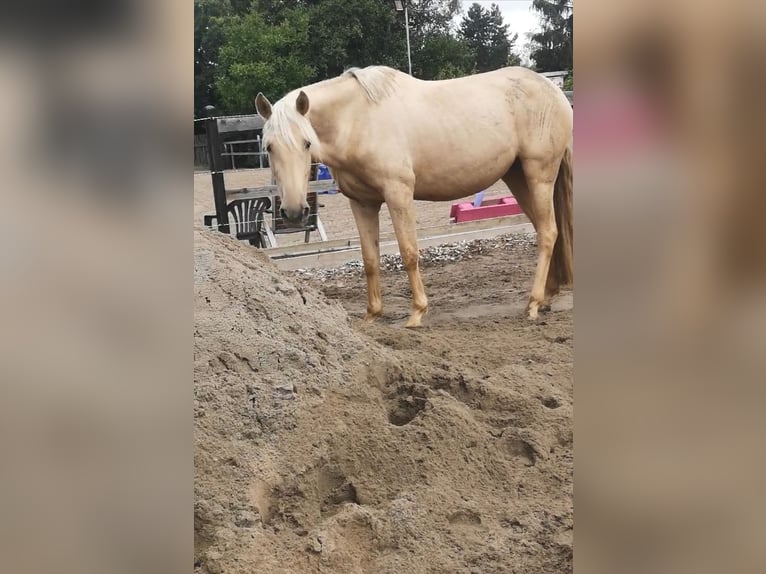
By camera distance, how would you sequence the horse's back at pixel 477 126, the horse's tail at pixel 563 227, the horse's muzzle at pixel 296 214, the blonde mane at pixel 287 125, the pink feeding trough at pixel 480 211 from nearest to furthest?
the blonde mane at pixel 287 125, the horse's muzzle at pixel 296 214, the horse's back at pixel 477 126, the horse's tail at pixel 563 227, the pink feeding trough at pixel 480 211

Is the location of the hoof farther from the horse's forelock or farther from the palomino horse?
the horse's forelock

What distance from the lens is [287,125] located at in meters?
3.67

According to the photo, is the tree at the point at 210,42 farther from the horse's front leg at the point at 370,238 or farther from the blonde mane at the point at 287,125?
the blonde mane at the point at 287,125

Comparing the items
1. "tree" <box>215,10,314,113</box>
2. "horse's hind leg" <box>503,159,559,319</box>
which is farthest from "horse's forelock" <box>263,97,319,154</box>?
"tree" <box>215,10,314,113</box>

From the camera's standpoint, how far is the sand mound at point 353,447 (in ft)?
5.51

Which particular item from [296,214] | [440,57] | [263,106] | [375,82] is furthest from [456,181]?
[440,57]

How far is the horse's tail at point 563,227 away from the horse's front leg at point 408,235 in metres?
1.15

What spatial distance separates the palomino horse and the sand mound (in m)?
1.17

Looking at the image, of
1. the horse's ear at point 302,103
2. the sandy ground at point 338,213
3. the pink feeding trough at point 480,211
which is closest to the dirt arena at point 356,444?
the horse's ear at point 302,103

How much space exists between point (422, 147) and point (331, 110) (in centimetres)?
66

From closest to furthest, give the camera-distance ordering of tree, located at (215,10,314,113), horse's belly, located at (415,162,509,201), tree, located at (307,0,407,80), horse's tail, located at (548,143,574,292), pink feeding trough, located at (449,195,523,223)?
1. horse's belly, located at (415,162,509,201)
2. horse's tail, located at (548,143,574,292)
3. pink feeding trough, located at (449,195,523,223)
4. tree, located at (215,10,314,113)
5. tree, located at (307,0,407,80)

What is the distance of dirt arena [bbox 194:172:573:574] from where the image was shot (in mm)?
1681
